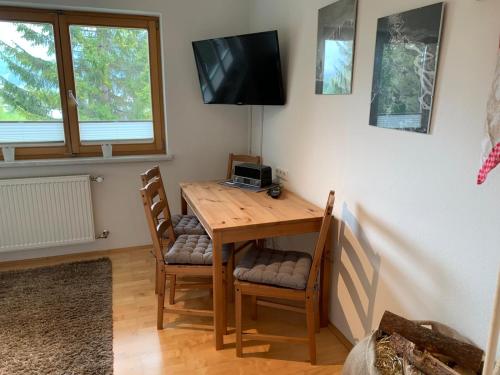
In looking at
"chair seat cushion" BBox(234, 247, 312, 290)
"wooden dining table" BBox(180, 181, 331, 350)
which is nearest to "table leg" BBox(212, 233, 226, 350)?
"wooden dining table" BBox(180, 181, 331, 350)

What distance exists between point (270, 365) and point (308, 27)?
2.05 m

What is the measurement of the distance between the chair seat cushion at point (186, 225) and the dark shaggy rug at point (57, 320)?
2.26 ft

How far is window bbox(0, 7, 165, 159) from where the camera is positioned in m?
2.81

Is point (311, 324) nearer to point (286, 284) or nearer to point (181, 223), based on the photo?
point (286, 284)

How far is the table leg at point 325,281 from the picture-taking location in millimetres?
2201

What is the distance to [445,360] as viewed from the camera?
133 cm

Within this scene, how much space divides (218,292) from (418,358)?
1.05 meters

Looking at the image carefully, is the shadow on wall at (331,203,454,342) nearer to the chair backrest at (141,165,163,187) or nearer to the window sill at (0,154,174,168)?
the chair backrest at (141,165,163,187)

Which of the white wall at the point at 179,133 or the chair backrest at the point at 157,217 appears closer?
the chair backrest at the point at 157,217

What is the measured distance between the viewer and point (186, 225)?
104 inches

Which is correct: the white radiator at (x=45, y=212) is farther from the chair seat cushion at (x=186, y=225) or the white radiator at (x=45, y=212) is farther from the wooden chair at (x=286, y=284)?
the wooden chair at (x=286, y=284)

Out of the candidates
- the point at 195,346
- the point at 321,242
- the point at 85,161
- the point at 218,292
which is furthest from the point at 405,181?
the point at 85,161

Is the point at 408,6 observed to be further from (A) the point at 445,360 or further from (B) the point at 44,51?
(B) the point at 44,51

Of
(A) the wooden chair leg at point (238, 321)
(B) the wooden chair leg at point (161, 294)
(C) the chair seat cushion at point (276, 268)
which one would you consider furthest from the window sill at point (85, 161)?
(A) the wooden chair leg at point (238, 321)
